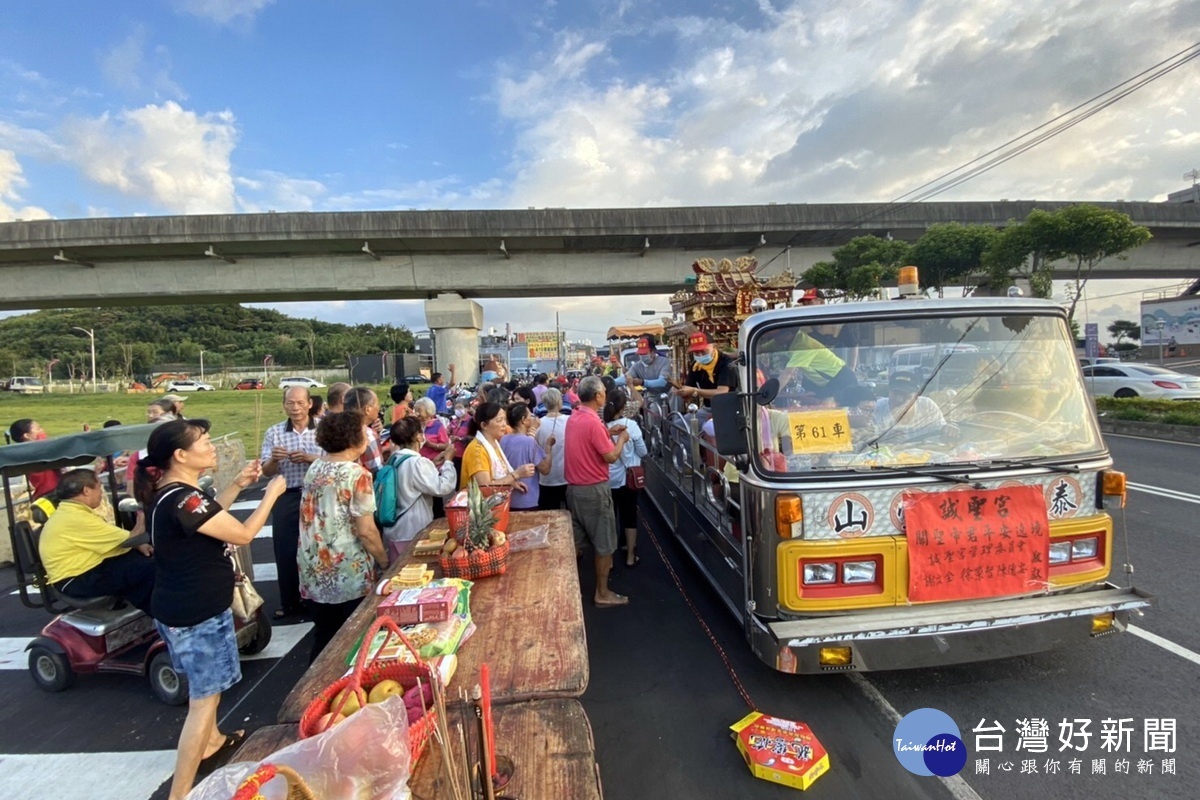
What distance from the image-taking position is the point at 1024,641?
299cm

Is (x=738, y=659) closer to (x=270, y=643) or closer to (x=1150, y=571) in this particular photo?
(x=270, y=643)

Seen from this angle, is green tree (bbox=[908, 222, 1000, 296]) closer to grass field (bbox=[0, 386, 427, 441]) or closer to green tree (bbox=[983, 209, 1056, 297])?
green tree (bbox=[983, 209, 1056, 297])

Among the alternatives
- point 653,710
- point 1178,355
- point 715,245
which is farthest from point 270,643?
point 1178,355

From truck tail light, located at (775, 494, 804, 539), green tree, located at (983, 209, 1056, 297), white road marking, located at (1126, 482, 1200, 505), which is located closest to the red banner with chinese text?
truck tail light, located at (775, 494, 804, 539)

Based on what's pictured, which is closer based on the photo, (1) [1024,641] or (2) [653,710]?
(1) [1024,641]

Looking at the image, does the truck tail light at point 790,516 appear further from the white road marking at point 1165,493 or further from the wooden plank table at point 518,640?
the white road marking at point 1165,493

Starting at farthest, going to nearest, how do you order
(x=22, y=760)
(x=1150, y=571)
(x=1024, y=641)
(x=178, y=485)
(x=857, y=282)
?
(x=857, y=282) → (x=1150, y=571) → (x=22, y=760) → (x=1024, y=641) → (x=178, y=485)

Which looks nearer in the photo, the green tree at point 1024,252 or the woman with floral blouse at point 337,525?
the woman with floral blouse at point 337,525

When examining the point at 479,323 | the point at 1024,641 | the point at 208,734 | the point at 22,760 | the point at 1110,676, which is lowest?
the point at 22,760

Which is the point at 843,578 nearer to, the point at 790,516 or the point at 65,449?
the point at 790,516

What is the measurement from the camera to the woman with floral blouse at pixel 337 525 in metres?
3.24

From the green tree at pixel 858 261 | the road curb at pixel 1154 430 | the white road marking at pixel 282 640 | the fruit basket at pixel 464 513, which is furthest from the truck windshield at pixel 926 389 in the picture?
the green tree at pixel 858 261

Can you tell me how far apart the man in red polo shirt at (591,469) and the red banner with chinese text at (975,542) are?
2.19 metres

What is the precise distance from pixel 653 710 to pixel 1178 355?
46253mm
